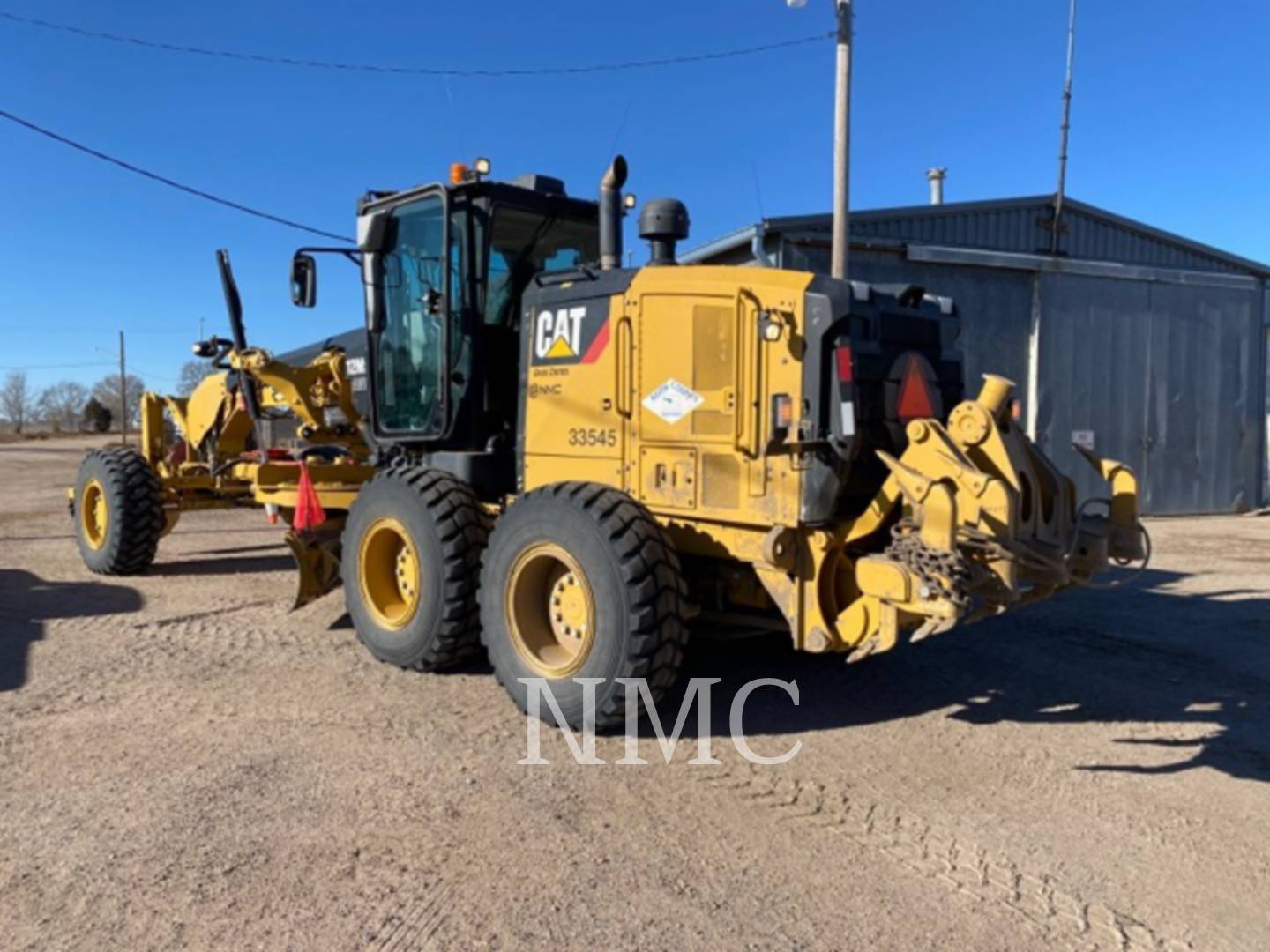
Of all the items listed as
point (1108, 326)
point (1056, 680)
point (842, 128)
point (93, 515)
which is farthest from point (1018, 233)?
point (93, 515)

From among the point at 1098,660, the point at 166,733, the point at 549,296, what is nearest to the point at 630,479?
the point at 549,296

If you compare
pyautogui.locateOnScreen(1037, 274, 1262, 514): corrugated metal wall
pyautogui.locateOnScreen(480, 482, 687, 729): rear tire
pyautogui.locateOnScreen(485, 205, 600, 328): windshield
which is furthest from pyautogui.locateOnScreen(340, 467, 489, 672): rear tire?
pyautogui.locateOnScreen(1037, 274, 1262, 514): corrugated metal wall

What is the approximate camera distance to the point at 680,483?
4875 millimetres

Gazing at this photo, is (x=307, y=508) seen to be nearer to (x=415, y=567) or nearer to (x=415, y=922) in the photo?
(x=415, y=567)

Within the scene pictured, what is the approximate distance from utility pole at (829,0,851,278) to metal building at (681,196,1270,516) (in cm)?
251

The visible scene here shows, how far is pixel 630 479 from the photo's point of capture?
510 centimetres

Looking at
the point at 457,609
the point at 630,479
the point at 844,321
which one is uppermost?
the point at 844,321

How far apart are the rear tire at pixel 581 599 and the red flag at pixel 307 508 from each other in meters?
Result: 2.52

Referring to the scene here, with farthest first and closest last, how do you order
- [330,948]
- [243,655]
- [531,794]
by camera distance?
[243,655] → [531,794] → [330,948]

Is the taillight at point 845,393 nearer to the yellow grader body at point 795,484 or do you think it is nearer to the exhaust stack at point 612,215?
the yellow grader body at point 795,484

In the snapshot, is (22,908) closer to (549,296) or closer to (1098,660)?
(549,296)

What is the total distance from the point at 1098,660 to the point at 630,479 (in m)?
3.42

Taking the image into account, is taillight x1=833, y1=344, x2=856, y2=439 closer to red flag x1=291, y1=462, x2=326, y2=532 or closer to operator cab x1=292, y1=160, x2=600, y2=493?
operator cab x1=292, y1=160, x2=600, y2=493

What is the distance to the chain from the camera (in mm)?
3955
